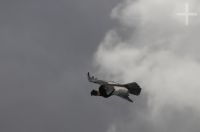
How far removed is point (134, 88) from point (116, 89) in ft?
19.6

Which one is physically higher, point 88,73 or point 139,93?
point 88,73

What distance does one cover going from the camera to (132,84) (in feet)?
419

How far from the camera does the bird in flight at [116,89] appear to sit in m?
124

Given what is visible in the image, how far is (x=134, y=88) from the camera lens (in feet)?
417

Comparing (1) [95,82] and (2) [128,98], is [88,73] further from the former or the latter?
(2) [128,98]

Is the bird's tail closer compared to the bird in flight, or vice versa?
the bird in flight

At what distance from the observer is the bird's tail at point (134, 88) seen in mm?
126631

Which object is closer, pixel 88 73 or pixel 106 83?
pixel 106 83

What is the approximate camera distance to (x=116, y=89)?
12606 cm

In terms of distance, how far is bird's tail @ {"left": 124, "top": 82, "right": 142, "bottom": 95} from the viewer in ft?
415

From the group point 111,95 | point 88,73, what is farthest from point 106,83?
point 88,73

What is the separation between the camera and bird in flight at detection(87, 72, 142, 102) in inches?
4864

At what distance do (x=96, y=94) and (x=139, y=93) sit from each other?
1369 centimetres

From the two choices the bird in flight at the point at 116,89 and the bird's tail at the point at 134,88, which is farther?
the bird's tail at the point at 134,88
